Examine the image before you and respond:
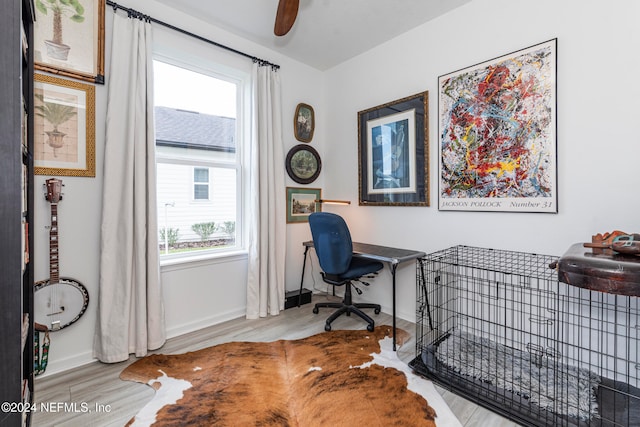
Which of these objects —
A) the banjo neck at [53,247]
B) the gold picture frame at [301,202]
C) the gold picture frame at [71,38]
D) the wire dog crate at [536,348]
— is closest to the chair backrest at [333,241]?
the wire dog crate at [536,348]

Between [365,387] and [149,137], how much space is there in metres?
2.32

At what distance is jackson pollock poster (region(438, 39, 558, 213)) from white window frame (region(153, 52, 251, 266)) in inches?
71.7

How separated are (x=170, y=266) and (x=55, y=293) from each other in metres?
0.74

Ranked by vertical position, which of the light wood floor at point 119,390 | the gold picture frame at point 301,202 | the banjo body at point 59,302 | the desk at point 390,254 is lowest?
the light wood floor at point 119,390

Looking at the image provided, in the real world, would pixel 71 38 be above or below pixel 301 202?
above

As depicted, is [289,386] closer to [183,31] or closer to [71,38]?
[71,38]

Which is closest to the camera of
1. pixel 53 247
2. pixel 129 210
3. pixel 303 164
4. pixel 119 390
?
pixel 119 390

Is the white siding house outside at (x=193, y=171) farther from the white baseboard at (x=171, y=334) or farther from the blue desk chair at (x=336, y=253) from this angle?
the blue desk chair at (x=336, y=253)

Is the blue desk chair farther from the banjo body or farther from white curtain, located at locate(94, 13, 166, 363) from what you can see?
the banjo body

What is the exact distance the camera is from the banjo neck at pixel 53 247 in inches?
76.9

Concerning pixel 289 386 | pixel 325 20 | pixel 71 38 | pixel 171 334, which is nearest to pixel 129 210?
pixel 171 334

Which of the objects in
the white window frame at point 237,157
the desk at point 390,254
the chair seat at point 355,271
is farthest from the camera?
the white window frame at point 237,157

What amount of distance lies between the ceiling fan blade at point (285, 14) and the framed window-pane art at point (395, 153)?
1350 mm

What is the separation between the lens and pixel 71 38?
2.06 meters
